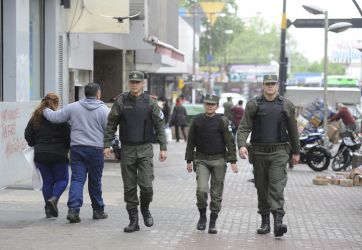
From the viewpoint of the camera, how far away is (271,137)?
857 centimetres

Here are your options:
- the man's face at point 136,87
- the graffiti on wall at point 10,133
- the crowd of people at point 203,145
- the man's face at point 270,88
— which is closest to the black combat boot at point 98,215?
the crowd of people at point 203,145

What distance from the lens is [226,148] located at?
8.83 meters

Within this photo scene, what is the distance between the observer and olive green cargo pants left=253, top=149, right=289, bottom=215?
8.52 meters

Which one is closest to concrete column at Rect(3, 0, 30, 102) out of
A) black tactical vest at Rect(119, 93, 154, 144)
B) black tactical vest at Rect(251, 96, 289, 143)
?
black tactical vest at Rect(119, 93, 154, 144)

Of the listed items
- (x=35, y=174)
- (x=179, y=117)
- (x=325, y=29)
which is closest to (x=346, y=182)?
(x=325, y=29)

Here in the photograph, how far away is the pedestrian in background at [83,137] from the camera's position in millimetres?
9148

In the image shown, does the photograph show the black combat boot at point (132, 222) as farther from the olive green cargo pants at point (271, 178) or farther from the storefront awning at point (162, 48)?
the storefront awning at point (162, 48)

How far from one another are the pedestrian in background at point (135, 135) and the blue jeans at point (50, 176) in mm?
1057

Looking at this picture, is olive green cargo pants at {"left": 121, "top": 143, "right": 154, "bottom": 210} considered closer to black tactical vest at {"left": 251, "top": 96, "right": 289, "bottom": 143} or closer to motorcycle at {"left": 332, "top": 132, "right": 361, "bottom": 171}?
black tactical vest at {"left": 251, "top": 96, "right": 289, "bottom": 143}

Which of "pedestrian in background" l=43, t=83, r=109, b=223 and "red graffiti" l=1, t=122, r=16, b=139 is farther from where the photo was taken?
"red graffiti" l=1, t=122, r=16, b=139

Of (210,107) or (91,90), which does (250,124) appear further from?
(91,90)

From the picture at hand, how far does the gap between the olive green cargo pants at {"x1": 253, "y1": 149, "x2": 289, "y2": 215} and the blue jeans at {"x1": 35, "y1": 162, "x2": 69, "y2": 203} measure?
247 cm

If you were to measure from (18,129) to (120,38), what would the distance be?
9.88 m

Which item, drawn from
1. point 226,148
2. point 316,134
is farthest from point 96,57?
point 226,148
